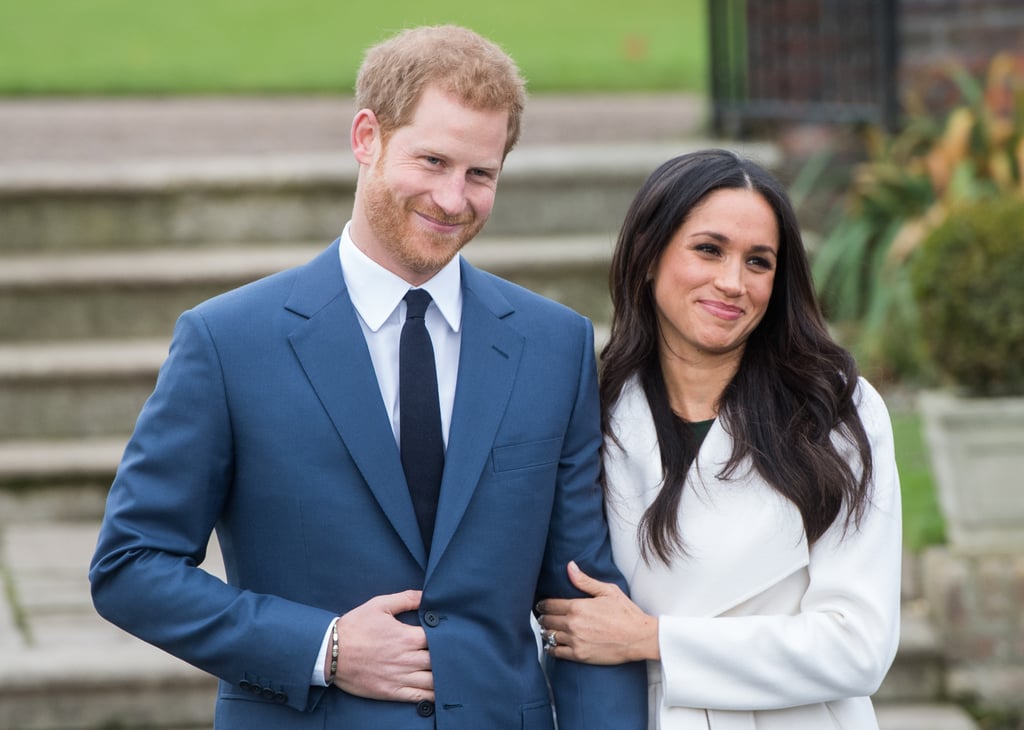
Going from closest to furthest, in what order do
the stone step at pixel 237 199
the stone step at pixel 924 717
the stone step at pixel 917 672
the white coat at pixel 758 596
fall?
1. the white coat at pixel 758 596
2. the stone step at pixel 924 717
3. the stone step at pixel 917 672
4. the stone step at pixel 237 199

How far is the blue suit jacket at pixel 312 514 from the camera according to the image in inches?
86.1

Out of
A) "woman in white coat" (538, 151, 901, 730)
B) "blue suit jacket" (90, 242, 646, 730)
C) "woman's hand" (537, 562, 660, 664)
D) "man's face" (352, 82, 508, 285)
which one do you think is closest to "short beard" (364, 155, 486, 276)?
"man's face" (352, 82, 508, 285)

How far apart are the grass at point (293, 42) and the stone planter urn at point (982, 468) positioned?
6362 mm

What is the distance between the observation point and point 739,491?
2.48m

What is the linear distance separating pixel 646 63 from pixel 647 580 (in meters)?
9.21

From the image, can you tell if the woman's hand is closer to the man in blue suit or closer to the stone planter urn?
the man in blue suit

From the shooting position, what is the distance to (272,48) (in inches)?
478

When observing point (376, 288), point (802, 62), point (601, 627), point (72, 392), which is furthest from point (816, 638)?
point (802, 62)

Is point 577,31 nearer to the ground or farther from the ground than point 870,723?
farther from the ground

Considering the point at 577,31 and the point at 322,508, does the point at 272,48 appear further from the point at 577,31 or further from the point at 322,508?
the point at 322,508

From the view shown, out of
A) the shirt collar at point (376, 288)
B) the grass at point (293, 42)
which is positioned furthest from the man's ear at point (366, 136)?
the grass at point (293, 42)

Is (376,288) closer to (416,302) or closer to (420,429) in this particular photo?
(416,302)

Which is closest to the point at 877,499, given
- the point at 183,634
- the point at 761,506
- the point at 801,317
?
the point at 761,506

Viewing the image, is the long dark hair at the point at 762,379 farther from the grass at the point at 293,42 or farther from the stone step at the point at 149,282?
the grass at the point at 293,42
